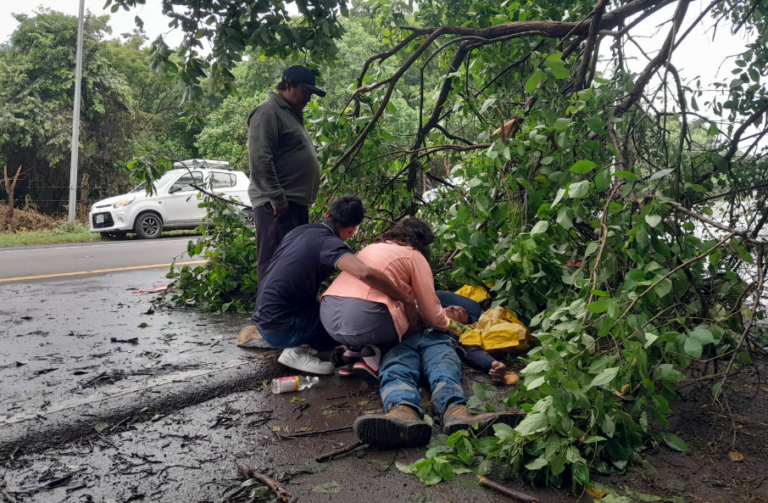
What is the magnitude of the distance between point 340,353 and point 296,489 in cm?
163

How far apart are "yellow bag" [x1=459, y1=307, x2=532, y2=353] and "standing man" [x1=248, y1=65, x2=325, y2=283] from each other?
1.55 m

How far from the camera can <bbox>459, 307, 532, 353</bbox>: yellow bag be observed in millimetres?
4059

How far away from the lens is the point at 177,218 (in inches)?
586

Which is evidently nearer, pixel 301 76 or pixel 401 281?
pixel 401 281

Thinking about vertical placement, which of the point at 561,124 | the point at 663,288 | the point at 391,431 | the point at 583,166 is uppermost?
the point at 561,124

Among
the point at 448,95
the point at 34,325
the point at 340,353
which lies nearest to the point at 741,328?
the point at 340,353

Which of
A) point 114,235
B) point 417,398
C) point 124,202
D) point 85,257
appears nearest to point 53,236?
point 114,235

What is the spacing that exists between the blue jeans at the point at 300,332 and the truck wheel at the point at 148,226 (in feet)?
37.3

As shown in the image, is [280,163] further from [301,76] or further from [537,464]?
→ [537,464]

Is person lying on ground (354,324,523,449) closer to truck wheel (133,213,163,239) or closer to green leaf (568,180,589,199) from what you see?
green leaf (568,180,589,199)

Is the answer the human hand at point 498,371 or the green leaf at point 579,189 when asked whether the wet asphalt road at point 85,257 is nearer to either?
the human hand at point 498,371

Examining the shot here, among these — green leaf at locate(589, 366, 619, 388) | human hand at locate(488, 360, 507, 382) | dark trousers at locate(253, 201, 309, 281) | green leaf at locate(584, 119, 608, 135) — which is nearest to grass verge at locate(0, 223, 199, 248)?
dark trousers at locate(253, 201, 309, 281)

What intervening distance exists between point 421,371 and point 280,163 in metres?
1.89

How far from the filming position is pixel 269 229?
14.7 feet
